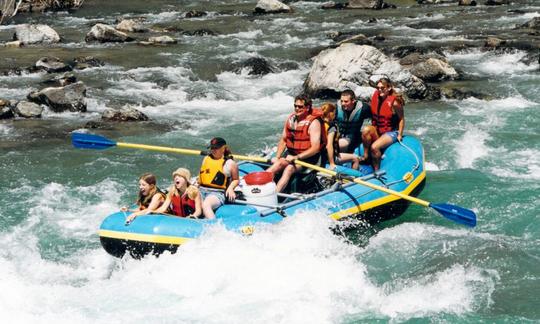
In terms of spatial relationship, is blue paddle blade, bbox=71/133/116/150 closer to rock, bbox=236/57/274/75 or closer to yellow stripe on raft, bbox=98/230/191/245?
yellow stripe on raft, bbox=98/230/191/245

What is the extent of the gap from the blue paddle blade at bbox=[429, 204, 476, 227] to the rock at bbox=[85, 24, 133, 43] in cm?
1540

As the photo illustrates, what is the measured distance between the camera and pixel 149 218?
8.48 m

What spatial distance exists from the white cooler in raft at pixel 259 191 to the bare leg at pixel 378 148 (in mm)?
1928

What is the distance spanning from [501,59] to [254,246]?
12436mm

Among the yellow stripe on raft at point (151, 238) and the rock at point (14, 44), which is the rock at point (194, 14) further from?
the yellow stripe on raft at point (151, 238)

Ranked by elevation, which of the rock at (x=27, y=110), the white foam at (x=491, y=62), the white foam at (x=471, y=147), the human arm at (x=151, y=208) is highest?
the human arm at (x=151, y=208)

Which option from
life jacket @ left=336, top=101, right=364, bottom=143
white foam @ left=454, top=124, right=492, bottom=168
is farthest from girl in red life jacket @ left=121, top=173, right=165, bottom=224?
white foam @ left=454, top=124, right=492, bottom=168

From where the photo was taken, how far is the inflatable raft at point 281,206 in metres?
8.38

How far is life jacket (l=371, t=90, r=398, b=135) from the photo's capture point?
34.5 feet

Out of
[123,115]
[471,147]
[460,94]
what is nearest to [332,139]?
[471,147]

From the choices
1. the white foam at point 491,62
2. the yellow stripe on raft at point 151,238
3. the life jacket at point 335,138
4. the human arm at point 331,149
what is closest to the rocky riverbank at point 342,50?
the white foam at point 491,62

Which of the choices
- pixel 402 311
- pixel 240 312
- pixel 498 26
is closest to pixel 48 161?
pixel 240 312

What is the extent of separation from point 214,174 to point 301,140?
1.21 metres

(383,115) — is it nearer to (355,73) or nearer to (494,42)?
(355,73)
